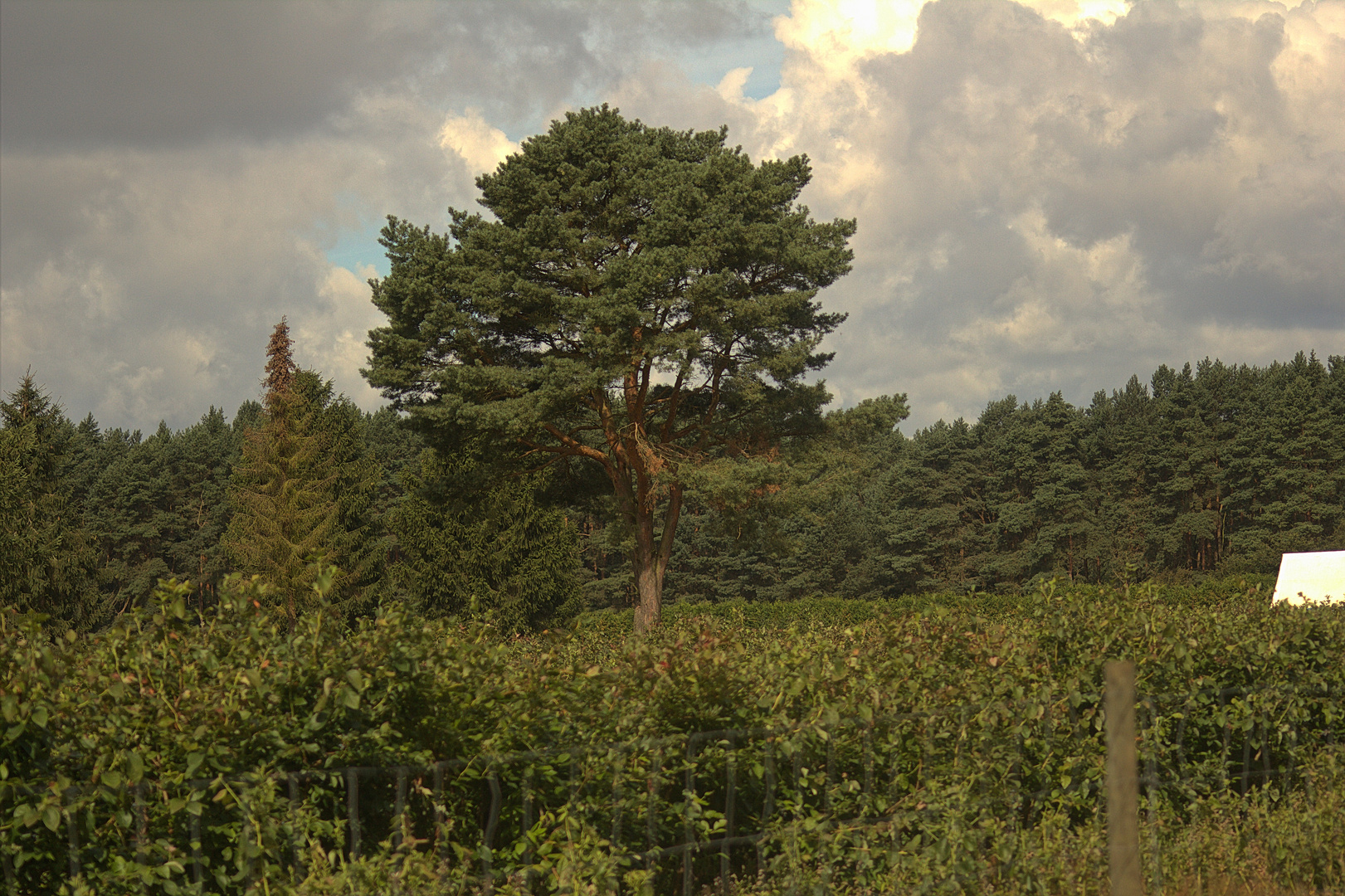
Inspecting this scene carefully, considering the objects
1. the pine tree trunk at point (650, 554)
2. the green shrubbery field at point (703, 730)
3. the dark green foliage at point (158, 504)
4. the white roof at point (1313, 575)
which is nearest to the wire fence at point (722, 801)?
the green shrubbery field at point (703, 730)

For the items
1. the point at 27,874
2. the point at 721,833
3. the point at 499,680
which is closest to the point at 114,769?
the point at 27,874

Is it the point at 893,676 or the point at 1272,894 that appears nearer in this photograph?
the point at 1272,894

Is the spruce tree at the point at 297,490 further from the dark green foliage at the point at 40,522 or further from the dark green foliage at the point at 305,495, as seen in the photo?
the dark green foliage at the point at 40,522

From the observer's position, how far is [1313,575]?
61.0ft

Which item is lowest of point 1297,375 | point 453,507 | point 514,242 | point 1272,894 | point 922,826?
point 1272,894

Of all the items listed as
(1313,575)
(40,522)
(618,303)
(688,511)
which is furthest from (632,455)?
(688,511)

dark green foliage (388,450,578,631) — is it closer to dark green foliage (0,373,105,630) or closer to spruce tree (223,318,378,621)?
spruce tree (223,318,378,621)

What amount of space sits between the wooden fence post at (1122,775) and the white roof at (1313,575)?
1717 cm

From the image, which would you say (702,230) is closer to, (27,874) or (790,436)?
(790,436)

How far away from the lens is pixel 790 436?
26.0 m

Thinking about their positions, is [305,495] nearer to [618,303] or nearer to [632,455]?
[632,455]

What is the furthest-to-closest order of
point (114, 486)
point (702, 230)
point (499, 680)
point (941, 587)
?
1. point (114, 486)
2. point (941, 587)
3. point (702, 230)
4. point (499, 680)

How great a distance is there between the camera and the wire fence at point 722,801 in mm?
3072

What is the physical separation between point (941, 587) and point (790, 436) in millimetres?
34538
